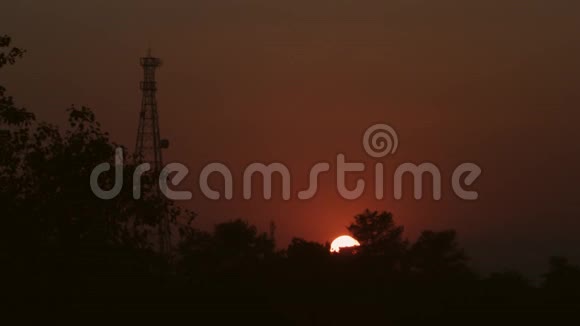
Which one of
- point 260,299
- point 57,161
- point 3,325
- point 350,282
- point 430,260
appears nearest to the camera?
point 3,325

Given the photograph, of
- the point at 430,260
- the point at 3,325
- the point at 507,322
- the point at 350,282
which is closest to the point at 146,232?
the point at 3,325

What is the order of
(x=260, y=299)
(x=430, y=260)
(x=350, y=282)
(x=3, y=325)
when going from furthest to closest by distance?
(x=430, y=260) → (x=350, y=282) → (x=260, y=299) → (x=3, y=325)

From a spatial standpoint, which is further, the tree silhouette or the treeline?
the tree silhouette

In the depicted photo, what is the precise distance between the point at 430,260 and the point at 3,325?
2273 centimetres

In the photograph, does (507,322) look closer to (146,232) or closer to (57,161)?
(146,232)

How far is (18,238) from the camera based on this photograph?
1339 centimetres

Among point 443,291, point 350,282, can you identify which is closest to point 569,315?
point 443,291

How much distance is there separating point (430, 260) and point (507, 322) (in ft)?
61.1

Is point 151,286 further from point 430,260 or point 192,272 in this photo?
point 430,260

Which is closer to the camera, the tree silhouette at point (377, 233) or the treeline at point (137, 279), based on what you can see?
the treeline at point (137, 279)

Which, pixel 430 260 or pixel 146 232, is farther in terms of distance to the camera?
pixel 430 260

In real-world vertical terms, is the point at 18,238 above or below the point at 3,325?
above

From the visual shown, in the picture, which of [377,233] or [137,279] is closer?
[137,279]

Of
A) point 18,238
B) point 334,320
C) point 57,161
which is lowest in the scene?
point 334,320
